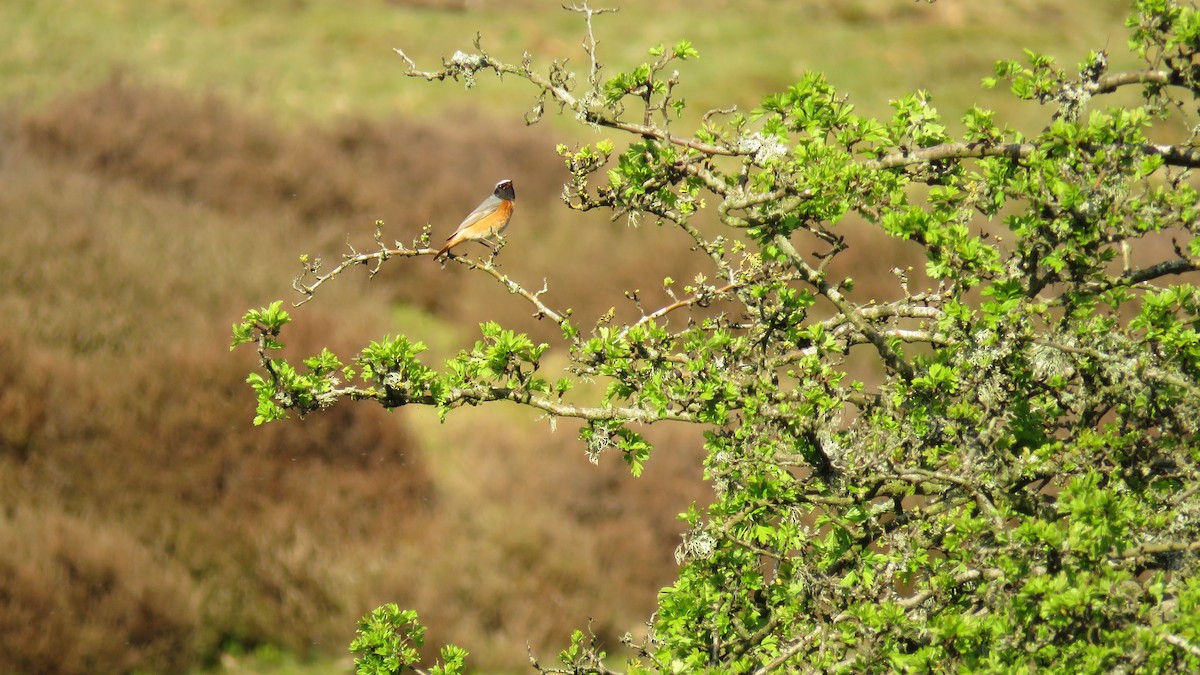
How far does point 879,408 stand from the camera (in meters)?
3.98

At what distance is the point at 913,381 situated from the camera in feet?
12.4

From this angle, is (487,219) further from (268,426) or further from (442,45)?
(442,45)

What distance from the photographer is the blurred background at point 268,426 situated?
12547 mm

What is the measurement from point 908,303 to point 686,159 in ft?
3.05

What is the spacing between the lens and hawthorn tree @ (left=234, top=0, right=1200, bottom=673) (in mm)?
3570

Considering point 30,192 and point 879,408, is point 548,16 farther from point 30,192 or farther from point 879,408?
point 879,408

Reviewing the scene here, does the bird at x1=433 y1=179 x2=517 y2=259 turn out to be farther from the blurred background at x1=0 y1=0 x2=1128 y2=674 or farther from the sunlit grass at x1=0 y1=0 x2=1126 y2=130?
the sunlit grass at x1=0 y1=0 x2=1126 y2=130

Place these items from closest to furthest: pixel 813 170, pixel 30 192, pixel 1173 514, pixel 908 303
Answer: pixel 1173 514, pixel 813 170, pixel 908 303, pixel 30 192

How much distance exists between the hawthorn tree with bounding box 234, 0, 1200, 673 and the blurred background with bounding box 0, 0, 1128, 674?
29.6ft

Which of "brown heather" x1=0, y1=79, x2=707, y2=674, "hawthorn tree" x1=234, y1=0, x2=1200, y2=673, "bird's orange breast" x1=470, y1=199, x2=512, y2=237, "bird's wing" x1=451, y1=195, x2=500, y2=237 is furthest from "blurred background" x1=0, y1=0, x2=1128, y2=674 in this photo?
"hawthorn tree" x1=234, y1=0, x2=1200, y2=673

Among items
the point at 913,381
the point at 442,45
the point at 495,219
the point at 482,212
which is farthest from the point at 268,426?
the point at 442,45

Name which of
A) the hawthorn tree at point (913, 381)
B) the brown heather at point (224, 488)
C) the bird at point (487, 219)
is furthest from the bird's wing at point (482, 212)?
the brown heather at point (224, 488)

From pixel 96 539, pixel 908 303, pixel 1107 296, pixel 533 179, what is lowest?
pixel 1107 296

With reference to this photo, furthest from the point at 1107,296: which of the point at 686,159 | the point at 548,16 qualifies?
the point at 548,16
